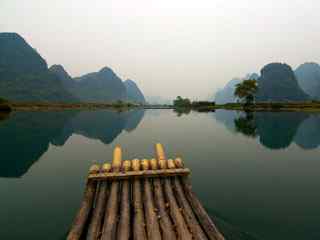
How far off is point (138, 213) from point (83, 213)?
1533 mm

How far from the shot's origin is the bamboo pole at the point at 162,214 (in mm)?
4664

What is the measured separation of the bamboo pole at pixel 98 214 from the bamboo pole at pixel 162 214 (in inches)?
62.4

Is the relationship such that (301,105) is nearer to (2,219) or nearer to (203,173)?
(203,173)

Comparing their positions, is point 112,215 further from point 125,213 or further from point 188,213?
point 188,213

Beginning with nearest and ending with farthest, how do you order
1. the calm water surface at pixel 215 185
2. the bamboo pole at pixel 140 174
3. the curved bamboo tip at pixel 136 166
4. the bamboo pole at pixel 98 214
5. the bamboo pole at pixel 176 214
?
the bamboo pole at pixel 176 214 < the bamboo pole at pixel 98 214 < the bamboo pole at pixel 140 174 < the curved bamboo tip at pixel 136 166 < the calm water surface at pixel 215 185

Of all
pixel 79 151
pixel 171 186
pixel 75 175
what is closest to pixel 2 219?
pixel 75 175

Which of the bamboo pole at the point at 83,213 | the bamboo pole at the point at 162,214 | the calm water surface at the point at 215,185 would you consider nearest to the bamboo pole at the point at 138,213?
the bamboo pole at the point at 162,214

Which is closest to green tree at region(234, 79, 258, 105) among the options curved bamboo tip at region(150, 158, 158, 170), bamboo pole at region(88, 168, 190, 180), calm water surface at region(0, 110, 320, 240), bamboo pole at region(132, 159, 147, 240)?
calm water surface at region(0, 110, 320, 240)

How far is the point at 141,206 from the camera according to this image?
5906mm

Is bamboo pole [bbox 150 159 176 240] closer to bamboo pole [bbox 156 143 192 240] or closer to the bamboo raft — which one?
the bamboo raft

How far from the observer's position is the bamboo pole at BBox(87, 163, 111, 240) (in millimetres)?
4715

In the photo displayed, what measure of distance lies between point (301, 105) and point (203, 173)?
12534 cm

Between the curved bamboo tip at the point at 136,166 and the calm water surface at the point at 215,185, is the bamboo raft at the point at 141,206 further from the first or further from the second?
the calm water surface at the point at 215,185

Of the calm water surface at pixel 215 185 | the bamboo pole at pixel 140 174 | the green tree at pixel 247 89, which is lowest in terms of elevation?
the calm water surface at pixel 215 185
